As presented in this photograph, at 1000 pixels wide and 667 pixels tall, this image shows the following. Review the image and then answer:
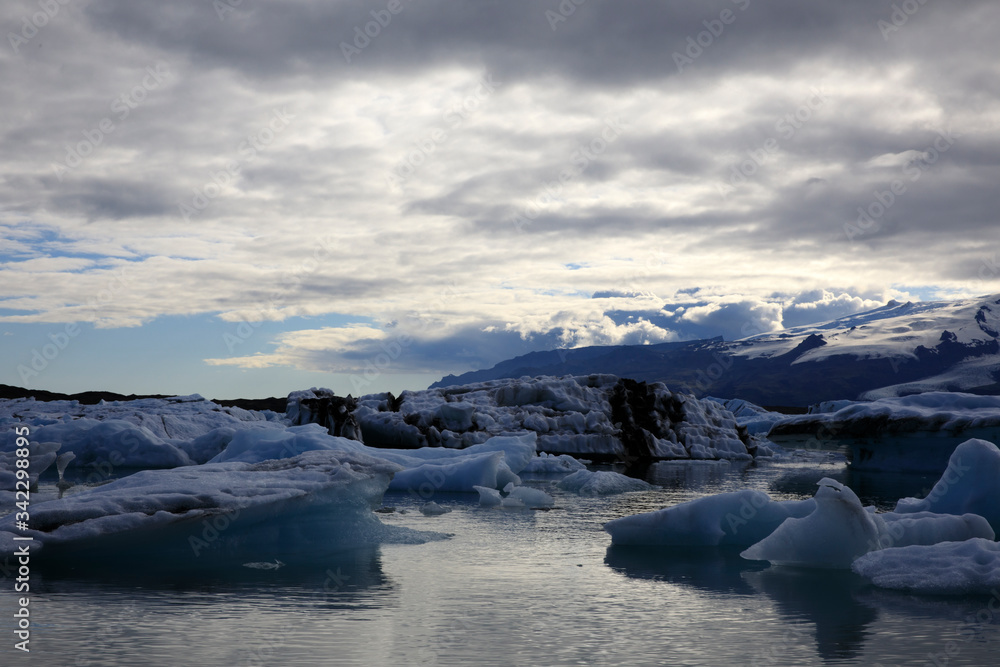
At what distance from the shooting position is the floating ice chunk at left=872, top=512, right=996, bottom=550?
870 cm

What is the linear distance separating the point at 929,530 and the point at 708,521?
228 cm

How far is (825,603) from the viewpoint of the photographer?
265 inches

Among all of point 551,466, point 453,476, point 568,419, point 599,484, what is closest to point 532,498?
point 599,484

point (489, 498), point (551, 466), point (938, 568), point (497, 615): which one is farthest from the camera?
point (551, 466)

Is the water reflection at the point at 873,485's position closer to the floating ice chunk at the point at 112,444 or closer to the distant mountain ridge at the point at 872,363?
the floating ice chunk at the point at 112,444

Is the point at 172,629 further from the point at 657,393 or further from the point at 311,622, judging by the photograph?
the point at 657,393

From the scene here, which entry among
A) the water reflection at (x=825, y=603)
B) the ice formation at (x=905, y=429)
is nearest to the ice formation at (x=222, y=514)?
the water reflection at (x=825, y=603)

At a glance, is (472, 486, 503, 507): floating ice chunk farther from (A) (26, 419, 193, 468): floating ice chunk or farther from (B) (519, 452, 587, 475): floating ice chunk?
(A) (26, 419, 193, 468): floating ice chunk

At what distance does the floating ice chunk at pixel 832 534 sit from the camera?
8219 mm

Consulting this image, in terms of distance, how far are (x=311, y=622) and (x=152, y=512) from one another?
2.64 metres

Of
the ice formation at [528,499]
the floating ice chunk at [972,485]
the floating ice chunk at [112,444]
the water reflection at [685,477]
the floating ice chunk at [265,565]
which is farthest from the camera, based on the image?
the floating ice chunk at [112,444]

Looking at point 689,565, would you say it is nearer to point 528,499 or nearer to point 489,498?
point 528,499

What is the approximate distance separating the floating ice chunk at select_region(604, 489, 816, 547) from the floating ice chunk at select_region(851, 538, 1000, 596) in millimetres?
1880

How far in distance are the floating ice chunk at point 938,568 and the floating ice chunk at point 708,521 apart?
6.17 feet
